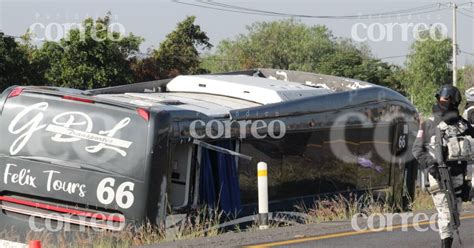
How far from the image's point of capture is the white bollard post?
39.3ft

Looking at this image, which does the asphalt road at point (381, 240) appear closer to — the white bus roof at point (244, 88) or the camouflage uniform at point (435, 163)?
the camouflage uniform at point (435, 163)

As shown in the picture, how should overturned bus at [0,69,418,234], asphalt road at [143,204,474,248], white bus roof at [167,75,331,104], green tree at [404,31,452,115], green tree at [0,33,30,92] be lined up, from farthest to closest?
green tree at [404,31,452,115] → green tree at [0,33,30,92] → white bus roof at [167,75,331,104] → overturned bus at [0,69,418,234] → asphalt road at [143,204,474,248]

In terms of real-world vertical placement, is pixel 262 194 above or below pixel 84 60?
below

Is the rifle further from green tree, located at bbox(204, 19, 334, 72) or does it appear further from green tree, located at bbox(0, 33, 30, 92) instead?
green tree, located at bbox(204, 19, 334, 72)

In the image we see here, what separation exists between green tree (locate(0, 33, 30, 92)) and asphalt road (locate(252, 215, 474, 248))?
1037 inches

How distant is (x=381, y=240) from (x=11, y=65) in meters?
27.7

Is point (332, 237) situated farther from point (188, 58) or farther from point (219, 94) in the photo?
point (188, 58)

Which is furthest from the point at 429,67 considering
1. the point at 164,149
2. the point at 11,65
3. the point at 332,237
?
the point at 164,149

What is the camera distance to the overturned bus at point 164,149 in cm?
1088

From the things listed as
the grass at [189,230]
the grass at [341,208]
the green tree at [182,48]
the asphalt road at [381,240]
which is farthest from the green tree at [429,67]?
the asphalt road at [381,240]

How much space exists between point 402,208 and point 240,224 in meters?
4.67

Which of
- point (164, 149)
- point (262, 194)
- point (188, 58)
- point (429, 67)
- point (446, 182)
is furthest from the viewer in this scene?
point (429, 67)

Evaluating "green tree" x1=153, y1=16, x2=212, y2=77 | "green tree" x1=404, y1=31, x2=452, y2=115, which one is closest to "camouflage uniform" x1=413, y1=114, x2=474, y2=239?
"green tree" x1=153, y1=16, x2=212, y2=77

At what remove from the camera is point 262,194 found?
1204 cm
